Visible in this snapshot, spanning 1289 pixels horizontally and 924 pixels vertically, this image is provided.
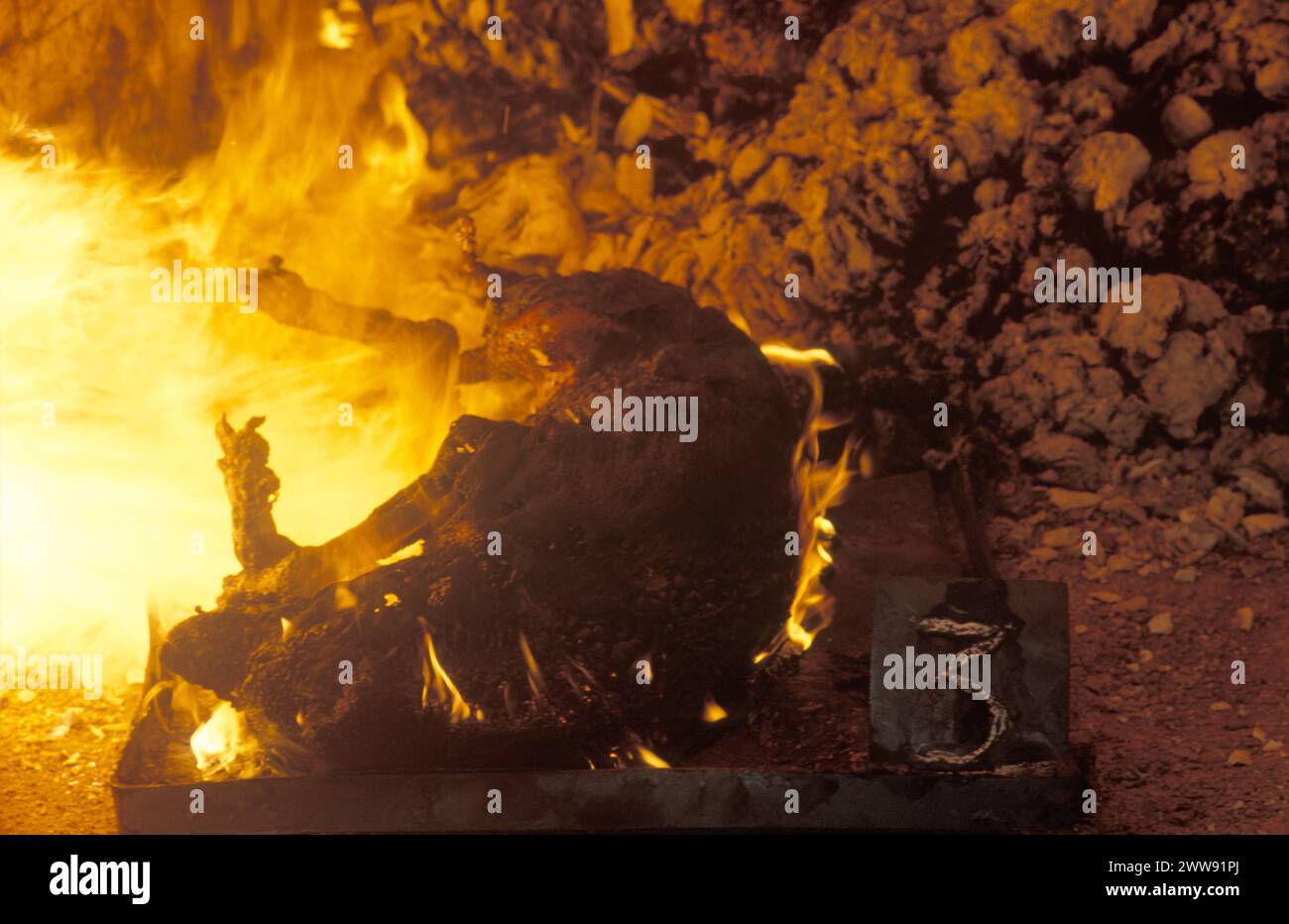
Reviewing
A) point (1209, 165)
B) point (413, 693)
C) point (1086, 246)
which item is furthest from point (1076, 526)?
point (413, 693)

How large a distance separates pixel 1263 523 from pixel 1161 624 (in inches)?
25.8

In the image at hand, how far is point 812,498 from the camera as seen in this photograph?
4.80 m

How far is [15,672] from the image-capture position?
5078 mm

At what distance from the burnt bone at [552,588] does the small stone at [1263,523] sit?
1779 millimetres

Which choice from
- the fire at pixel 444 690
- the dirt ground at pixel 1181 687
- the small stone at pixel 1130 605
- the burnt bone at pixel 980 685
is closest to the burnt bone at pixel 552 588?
the fire at pixel 444 690

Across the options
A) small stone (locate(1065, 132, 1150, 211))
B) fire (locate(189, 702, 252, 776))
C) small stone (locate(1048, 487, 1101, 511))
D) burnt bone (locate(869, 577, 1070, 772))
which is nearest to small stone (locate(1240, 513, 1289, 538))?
small stone (locate(1048, 487, 1101, 511))

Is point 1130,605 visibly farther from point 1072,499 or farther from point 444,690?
point 444,690

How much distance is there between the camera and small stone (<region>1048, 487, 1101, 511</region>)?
5.15 meters

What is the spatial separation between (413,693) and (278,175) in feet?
10.1

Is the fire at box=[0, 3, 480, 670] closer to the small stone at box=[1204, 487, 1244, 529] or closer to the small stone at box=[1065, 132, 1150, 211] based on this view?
the small stone at box=[1065, 132, 1150, 211]

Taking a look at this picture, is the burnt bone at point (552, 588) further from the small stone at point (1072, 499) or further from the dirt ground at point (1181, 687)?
the small stone at point (1072, 499)

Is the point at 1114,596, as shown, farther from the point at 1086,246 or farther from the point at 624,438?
the point at 624,438

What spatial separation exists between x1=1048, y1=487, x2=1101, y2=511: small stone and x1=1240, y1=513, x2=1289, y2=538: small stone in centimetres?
53

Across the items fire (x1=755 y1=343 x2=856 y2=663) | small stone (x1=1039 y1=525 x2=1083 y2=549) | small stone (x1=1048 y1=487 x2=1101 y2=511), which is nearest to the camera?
fire (x1=755 y1=343 x2=856 y2=663)
